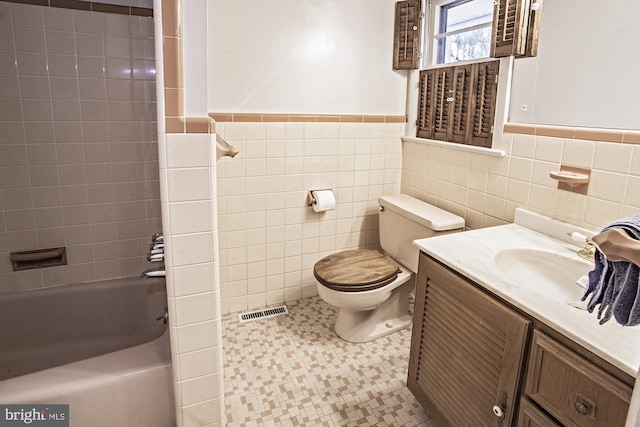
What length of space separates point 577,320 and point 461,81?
1.57 m

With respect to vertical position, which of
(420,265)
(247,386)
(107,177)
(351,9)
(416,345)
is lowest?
(247,386)

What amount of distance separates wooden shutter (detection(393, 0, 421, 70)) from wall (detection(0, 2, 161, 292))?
1.49m

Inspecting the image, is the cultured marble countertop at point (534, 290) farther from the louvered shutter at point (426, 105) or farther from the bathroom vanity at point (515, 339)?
the louvered shutter at point (426, 105)

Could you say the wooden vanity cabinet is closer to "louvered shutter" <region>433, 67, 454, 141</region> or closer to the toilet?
the toilet

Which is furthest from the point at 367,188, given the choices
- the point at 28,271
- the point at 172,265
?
the point at 28,271

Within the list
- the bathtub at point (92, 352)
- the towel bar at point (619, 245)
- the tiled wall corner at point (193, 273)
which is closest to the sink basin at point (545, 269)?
the towel bar at point (619, 245)

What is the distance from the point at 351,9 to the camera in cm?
243

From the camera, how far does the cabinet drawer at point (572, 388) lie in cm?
93

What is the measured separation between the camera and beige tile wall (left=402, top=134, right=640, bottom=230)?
1507 mm

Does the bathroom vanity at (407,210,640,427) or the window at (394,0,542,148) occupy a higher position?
the window at (394,0,542,148)

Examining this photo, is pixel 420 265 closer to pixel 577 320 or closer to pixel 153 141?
pixel 577 320

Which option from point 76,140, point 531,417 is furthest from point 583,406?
point 76,140

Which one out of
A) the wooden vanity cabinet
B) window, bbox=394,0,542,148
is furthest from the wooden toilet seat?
window, bbox=394,0,542,148

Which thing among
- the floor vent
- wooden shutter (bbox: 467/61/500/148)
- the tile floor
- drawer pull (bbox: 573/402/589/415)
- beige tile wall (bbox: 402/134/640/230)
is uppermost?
wooden shutter (bbox: 467/61/500/148)
